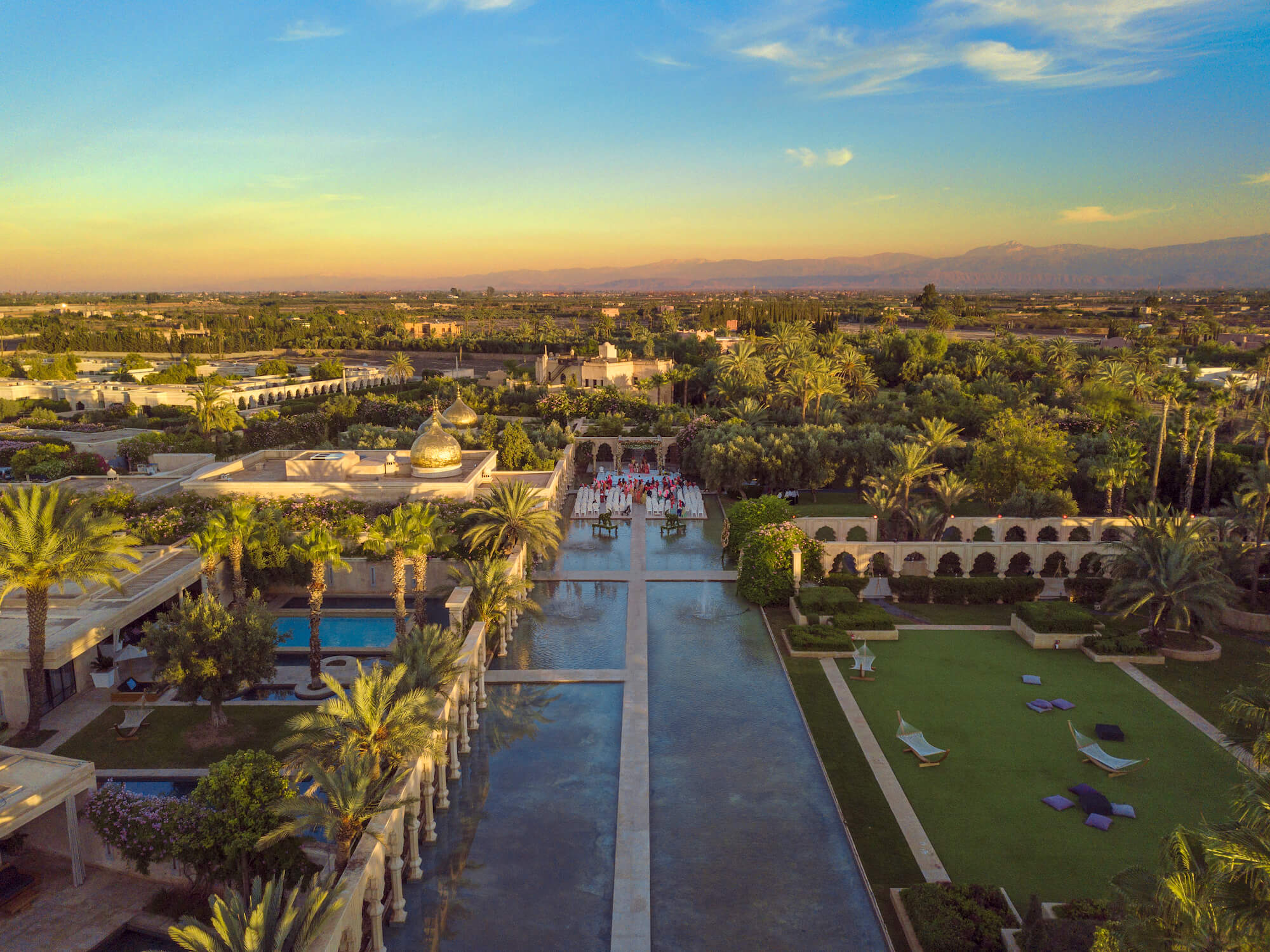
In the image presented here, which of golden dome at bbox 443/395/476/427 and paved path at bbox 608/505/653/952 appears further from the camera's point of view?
golden dome at bbox 443/395/476/427

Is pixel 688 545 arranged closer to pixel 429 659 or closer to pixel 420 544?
pixel 420 544

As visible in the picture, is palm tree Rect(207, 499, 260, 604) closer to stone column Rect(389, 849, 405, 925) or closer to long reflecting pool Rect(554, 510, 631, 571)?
stone column Rect(389, 849, 405, 925)

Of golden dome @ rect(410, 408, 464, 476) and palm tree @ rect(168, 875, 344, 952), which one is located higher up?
golden dome @ rect(410, 408, 464, 476)

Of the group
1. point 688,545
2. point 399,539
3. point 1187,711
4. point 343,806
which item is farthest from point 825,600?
point 343,806

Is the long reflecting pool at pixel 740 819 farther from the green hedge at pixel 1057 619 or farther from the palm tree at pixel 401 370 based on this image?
the palm tree at pixel 401 370

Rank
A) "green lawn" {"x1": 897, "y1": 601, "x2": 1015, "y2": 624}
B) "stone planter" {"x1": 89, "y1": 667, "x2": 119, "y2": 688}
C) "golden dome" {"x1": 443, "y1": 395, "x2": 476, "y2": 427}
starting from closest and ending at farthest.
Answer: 1. "stone planter" {"x1": 89, "y1": 667, "x2": 119, "y2": 688}
2. "green lawn" {"x1": 897, "y1": 601, "x2": 1015, "y2": 624}
3. "golden dome" {"x1": 443, "y1": 395, "x2": 476, "y2": 427}

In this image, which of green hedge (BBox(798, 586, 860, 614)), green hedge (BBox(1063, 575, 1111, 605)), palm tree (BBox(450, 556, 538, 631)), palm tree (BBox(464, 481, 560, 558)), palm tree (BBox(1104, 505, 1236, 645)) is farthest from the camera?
green hedge (BBox(1063, 575, 1111, 605))

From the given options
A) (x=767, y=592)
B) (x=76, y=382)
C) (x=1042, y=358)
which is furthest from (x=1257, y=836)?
(x=76, y=382)

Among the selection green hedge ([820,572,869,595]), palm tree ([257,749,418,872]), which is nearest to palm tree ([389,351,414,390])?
green hedge ([820,572,869,595])
